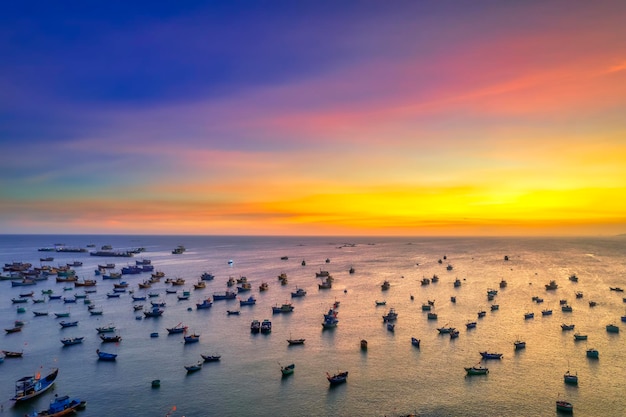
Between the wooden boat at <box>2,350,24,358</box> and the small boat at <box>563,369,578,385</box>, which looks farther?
the wooden boat at <box>2,350,24,358</box>

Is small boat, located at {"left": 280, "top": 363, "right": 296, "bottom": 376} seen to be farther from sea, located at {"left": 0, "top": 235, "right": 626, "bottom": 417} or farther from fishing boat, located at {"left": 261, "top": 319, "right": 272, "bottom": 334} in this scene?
fishing boat, located at {"left": 261, "top": 319, "right": 272, "bottom": 334}

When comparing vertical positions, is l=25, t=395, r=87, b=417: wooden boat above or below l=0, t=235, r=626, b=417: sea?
above

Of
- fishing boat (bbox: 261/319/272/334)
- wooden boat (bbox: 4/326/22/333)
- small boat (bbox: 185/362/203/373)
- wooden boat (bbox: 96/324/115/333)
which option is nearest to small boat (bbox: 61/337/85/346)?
wooden boat (bbox: 96/324/115/333)

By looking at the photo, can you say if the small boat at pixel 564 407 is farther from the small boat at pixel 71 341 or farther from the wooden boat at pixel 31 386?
the small boat at pixel 71 341

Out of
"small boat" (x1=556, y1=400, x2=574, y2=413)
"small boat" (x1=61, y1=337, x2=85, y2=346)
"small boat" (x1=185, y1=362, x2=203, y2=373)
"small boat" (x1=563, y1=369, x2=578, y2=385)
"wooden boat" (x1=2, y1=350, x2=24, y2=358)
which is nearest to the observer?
"small boat" (x1=556, y1=400, x2=574, y2=413)

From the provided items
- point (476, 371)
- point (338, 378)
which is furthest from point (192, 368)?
point (476, 371)

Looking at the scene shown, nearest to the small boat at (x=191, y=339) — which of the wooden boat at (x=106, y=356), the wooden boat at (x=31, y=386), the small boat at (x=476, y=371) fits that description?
the wooden boat at (x=106, y=356)
